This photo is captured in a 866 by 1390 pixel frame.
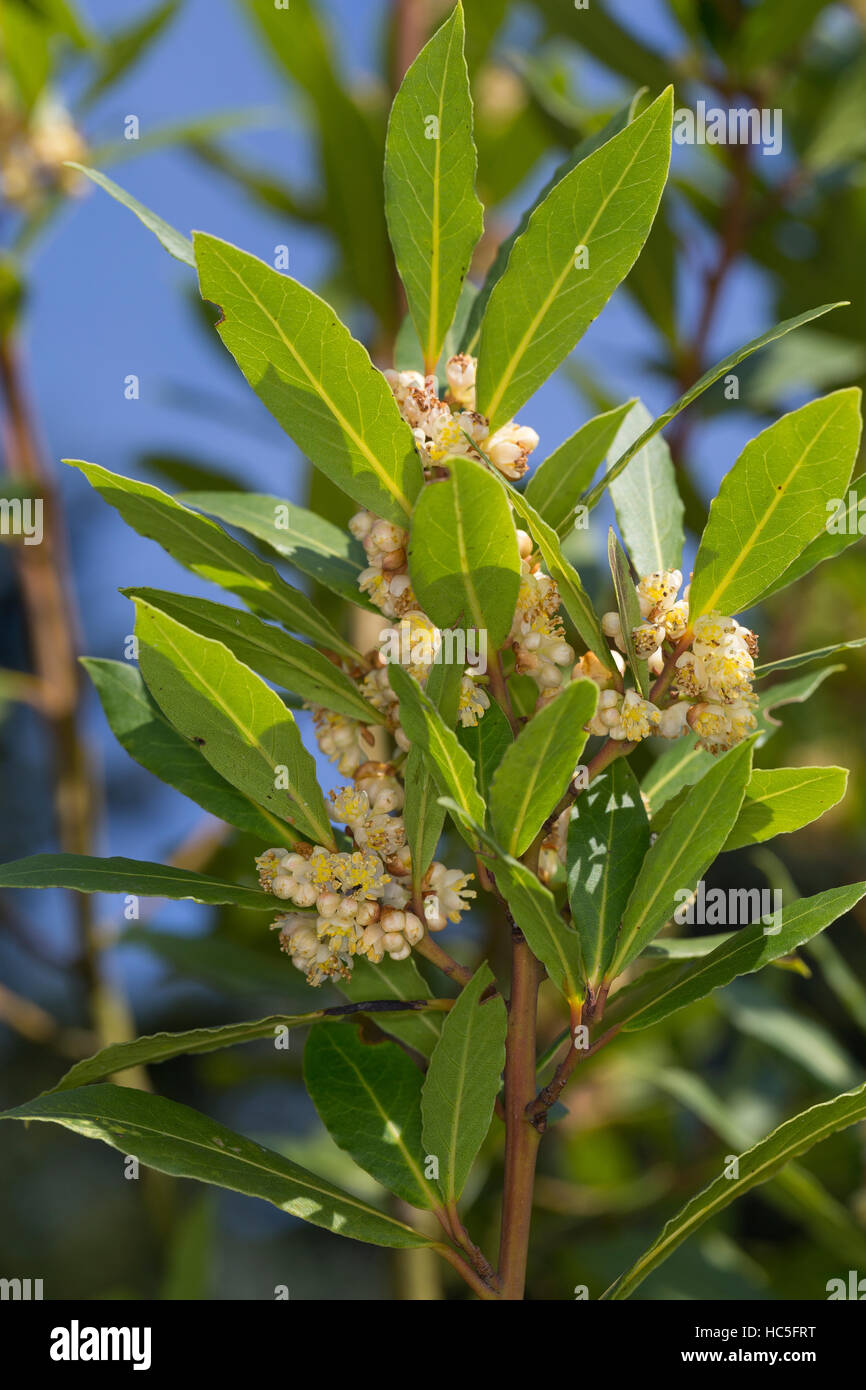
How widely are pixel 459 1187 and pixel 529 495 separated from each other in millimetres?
471

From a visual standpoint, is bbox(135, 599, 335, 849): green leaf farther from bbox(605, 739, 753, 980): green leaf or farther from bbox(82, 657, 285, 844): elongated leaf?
bbox(605, 739, 753, 980): green leaf

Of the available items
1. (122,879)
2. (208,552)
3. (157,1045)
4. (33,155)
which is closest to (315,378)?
(208,552)

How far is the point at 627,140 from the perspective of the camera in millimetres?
707

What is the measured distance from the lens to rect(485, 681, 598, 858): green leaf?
648mm

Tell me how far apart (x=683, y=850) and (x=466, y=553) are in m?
0.22

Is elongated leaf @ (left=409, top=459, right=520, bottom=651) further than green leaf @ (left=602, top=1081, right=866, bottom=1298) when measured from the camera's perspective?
No

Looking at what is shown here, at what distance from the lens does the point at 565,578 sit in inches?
28.3

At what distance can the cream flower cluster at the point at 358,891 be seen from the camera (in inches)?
29.9

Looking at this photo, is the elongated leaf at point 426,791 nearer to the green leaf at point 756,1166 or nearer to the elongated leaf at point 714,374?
the elongated leaf at point 714,374

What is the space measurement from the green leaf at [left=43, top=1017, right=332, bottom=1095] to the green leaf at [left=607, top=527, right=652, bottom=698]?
1.04ft

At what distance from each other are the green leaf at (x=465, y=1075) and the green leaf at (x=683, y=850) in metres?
0.09

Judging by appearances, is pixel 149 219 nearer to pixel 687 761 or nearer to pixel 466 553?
pixel 466 553

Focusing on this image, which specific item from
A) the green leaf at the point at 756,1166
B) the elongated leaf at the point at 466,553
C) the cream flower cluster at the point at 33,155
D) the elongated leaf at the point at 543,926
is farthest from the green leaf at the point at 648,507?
the cream flower cluster at the point at 33,155

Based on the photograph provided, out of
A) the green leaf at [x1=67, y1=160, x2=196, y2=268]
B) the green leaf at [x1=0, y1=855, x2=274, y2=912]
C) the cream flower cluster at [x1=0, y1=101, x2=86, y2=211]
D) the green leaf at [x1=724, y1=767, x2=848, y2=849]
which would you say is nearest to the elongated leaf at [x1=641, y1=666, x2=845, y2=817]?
the green leaf at [x1=724, y1=767, x2=848, y2=849]
